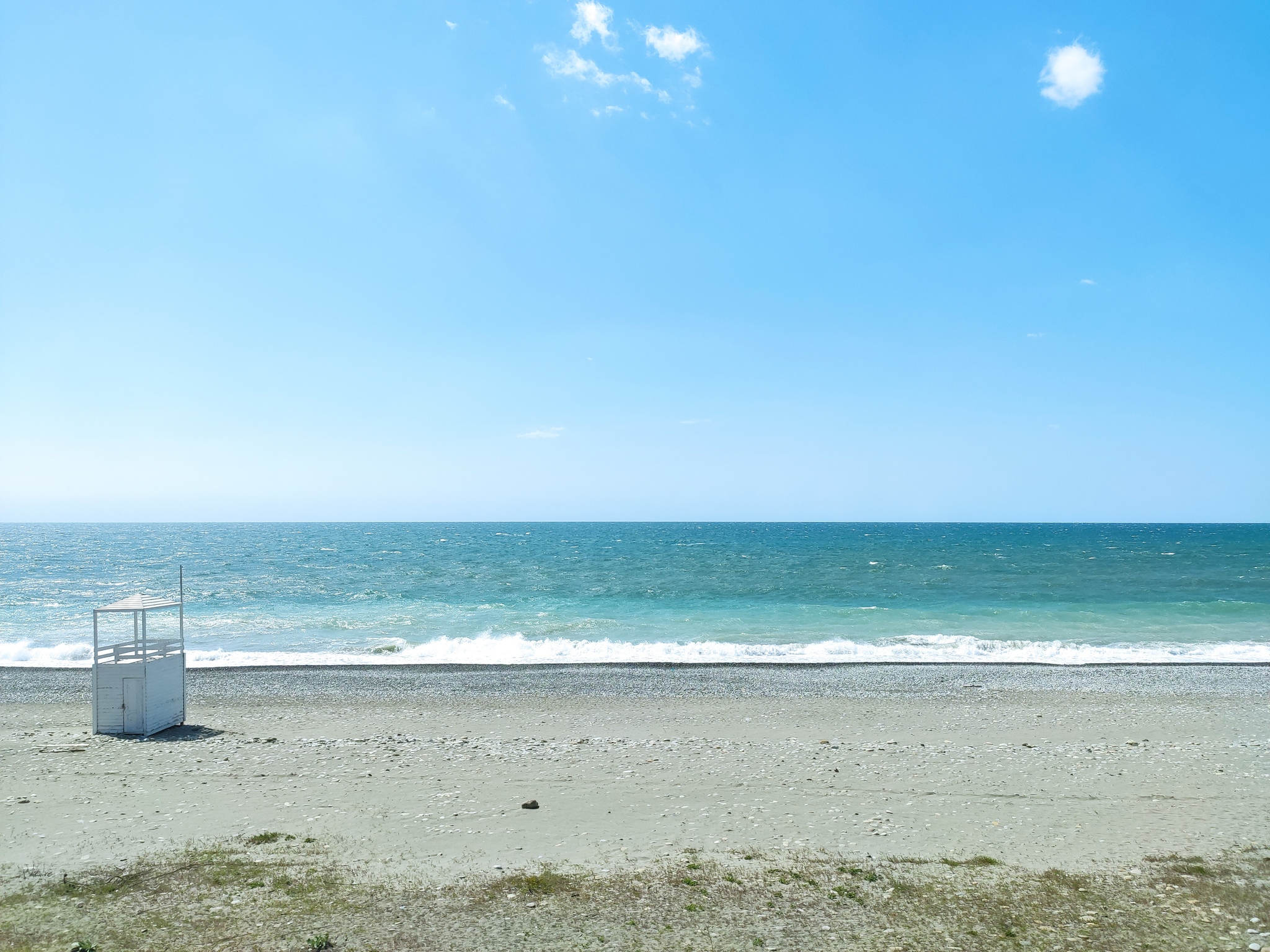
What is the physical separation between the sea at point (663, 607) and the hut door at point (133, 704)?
2060 millimetres

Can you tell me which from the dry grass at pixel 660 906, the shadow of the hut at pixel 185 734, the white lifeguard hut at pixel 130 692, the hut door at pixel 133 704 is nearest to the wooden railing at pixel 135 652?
the white lifeguard hut at pixel 130 692

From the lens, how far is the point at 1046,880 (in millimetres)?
6770

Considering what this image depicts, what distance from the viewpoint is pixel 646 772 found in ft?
32.4

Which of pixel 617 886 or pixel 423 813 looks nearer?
pixel 617 886

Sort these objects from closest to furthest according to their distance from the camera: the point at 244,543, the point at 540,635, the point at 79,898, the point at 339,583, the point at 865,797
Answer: the point at 79,898
the point at 865,797
the point at 540,635
the point at 339,583
the point at 244,543

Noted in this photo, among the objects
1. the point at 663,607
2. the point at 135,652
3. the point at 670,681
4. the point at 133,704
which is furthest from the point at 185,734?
the point at 663,607

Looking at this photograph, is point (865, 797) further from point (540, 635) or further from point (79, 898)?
point (540, 635)

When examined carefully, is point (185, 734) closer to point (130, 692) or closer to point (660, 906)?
point (130, 692)

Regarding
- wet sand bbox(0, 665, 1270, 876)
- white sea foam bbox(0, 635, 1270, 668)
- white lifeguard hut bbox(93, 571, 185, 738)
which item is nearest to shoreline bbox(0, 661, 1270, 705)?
wet sand bbox(0, 665, 1270, 876)

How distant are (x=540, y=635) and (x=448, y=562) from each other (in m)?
37.8

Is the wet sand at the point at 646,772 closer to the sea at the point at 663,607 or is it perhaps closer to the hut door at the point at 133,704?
the hut door at the point at 133,704

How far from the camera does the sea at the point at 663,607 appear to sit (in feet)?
70.7

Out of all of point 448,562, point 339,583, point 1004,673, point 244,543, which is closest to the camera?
point 1004,673

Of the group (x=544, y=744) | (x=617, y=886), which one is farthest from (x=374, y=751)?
(x=617, y=886)
